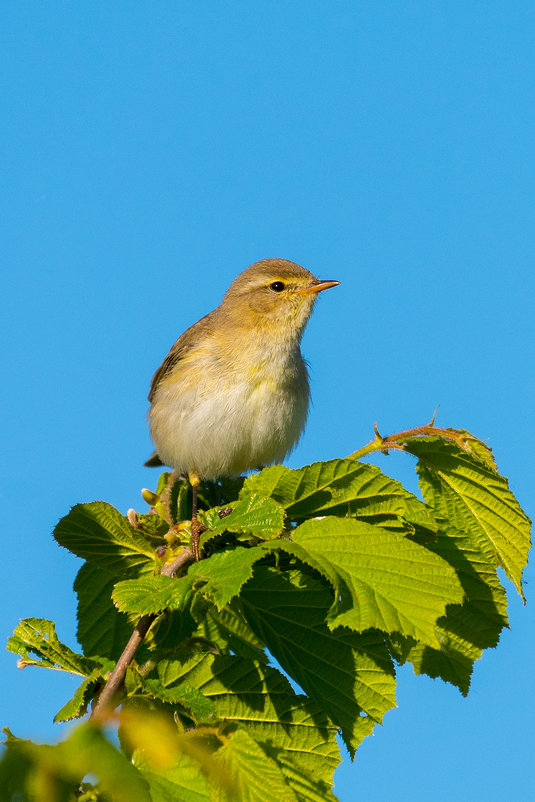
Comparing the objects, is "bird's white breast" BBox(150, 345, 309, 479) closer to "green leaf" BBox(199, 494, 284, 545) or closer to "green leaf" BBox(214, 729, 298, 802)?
"green leaf" BBox(199, 494, 284, 545)

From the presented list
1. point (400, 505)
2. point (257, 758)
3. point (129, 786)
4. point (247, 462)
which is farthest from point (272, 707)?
point (247, 462)

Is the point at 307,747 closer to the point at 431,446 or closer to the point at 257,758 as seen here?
the point at 257,758

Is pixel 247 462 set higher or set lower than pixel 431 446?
higher

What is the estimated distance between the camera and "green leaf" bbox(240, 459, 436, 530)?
3033 mm

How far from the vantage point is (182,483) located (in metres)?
5.04

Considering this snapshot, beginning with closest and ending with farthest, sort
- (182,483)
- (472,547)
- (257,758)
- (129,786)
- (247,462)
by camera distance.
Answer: (129,786) → (257,758) → (472,547) → (182,483) → (247,462)

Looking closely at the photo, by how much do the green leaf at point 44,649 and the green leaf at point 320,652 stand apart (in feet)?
1.92

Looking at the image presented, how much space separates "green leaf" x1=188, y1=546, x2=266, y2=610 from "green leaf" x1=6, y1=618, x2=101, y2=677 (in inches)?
20.3

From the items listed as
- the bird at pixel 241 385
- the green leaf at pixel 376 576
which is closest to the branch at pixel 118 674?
the green leaf at pixel 376 576

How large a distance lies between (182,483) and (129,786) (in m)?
3.54

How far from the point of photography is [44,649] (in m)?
2.97

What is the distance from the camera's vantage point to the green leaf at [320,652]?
9.84 ft

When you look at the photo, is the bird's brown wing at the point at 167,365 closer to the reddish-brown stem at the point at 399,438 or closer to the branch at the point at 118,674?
the reddish-brown stem at the point at 399,438

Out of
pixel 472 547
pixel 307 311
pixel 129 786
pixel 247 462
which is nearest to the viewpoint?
pixel 129 786
